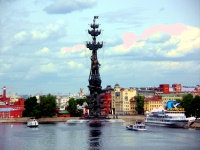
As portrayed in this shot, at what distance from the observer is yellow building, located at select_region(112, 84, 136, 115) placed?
11856cm

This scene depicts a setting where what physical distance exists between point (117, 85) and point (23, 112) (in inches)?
1236

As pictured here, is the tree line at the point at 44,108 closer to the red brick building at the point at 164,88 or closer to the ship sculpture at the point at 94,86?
the ship sculpture at the point at 94,86

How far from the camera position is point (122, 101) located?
11888 centimetres

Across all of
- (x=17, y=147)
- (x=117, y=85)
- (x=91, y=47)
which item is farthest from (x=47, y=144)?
(x=117, y=85)

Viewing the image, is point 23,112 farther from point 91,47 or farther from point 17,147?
point 17,147

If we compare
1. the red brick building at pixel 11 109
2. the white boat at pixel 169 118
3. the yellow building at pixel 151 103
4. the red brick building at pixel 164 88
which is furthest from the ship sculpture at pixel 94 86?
the red brick building at pixel 164 88

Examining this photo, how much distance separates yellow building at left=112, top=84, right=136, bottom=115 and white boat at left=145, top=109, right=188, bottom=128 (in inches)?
1592

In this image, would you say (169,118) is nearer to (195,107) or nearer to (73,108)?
(195,107)

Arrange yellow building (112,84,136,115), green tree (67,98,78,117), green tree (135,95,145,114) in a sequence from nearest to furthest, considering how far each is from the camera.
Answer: green tree (67,98,78,117)
green tree (135,95,145,114)
yellow building (112,84,136,115)

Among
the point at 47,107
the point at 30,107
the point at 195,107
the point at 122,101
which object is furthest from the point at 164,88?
the point at 195,107

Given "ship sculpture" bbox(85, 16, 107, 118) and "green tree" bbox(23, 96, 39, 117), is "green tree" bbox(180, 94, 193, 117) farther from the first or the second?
"green tree" bbox(23, 96, 39, 117)

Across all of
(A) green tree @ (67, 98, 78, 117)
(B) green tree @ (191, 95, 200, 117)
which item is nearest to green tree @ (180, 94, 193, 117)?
(B) green tree @ (191, 95, 200, 117)

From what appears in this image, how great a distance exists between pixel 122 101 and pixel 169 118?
48.4m

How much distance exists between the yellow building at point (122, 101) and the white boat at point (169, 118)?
40439 millimetres
